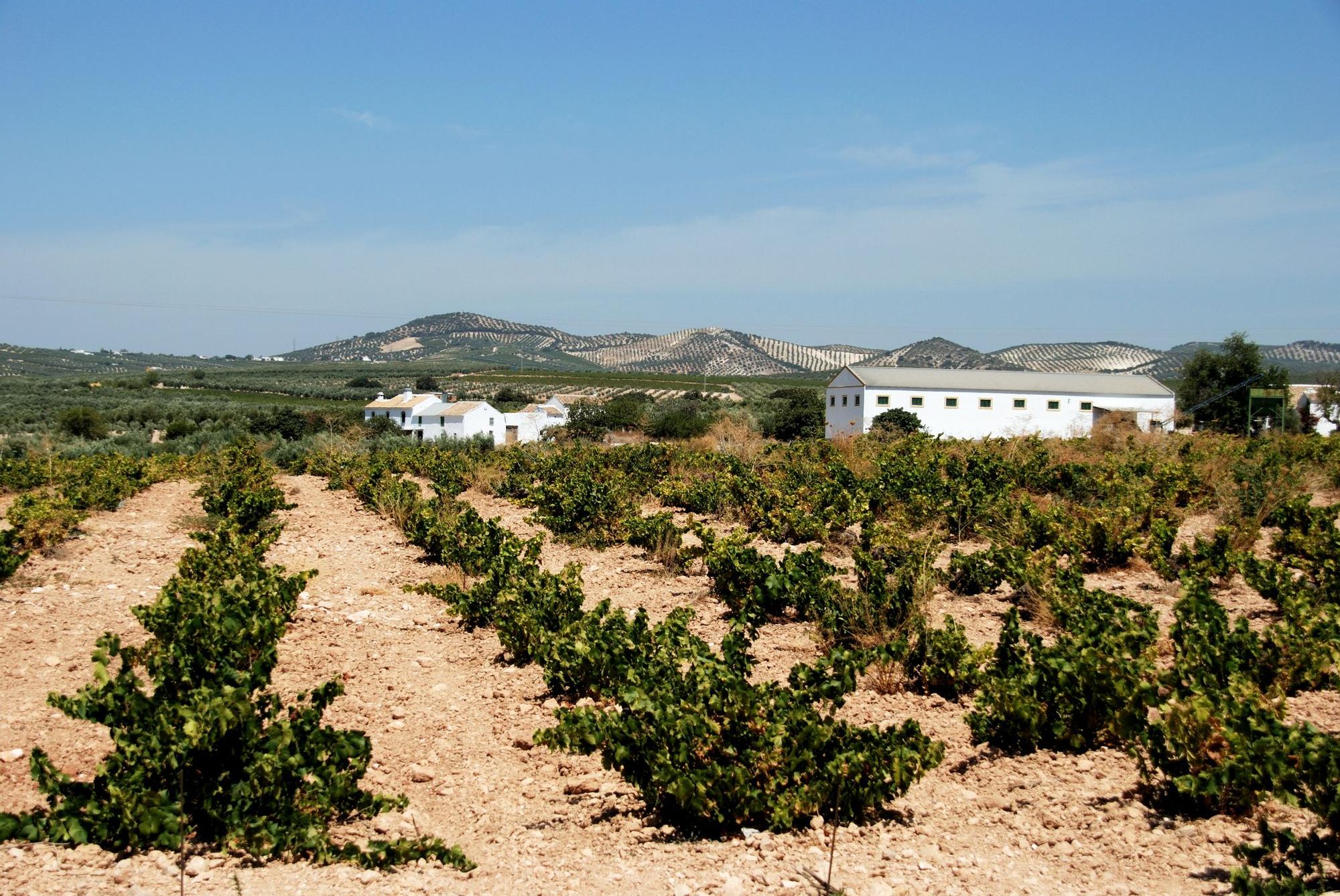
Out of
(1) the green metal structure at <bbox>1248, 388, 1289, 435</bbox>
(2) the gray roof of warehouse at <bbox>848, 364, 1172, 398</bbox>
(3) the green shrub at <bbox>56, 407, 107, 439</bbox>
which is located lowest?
(3) the green shrub at <bbox>56, 407, 107, 439</bbox>

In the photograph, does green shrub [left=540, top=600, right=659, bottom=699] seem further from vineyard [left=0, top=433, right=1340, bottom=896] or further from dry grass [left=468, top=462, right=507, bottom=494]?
dry grass [left=468, top=462, right=507, bottom=494]

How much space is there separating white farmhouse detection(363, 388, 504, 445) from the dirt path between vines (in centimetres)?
4055

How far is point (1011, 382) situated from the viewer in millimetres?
42781

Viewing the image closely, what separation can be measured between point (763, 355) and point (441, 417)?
421 ft

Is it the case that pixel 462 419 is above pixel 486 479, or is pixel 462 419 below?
above

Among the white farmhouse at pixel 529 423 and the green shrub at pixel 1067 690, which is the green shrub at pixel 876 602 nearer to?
the green shrub at pixel 1067 690

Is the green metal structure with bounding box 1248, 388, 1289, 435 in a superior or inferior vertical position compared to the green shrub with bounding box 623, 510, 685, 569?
superior

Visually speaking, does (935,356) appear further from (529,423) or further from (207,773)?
(207,773)

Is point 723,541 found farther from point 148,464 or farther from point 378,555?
point 148,464

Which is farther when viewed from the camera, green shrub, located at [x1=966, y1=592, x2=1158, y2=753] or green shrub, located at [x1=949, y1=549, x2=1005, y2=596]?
green shrub, located at [x1=949, y1=549, x2=1005, y2=596]

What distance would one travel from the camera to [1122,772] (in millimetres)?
4598

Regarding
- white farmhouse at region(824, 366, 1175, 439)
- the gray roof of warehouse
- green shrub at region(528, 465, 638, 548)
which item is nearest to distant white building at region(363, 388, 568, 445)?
white farmhouse at region(824, 366, 1175, 439)

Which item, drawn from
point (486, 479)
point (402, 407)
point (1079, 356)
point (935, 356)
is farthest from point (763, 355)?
point (486, 479)

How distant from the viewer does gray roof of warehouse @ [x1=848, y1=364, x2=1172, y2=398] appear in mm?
41938
